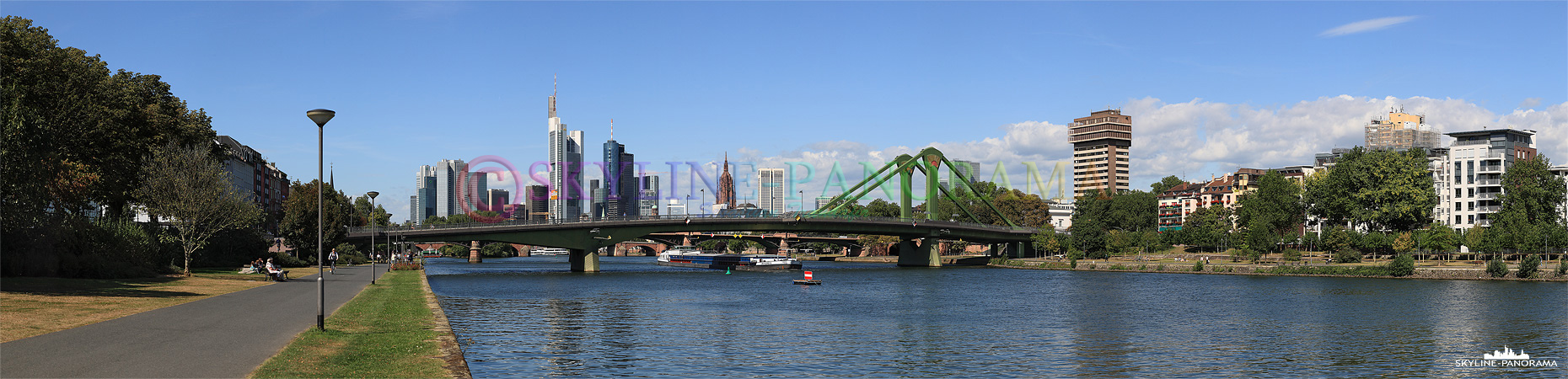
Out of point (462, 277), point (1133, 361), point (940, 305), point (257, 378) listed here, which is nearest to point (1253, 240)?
point (940, 305)

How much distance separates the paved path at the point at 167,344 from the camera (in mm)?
19594

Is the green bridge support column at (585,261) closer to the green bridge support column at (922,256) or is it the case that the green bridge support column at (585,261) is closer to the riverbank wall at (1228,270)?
the green bridge support column at (922,256)

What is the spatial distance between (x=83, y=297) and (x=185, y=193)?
112 ft

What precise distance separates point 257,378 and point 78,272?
39.0 metres

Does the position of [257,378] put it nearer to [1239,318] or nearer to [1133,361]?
[1133,361]

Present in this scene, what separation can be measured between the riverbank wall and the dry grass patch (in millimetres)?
88128

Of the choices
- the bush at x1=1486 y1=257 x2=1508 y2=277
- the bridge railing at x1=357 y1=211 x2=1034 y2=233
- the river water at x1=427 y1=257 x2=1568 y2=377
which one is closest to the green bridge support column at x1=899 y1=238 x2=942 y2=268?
the bridge railing at x1=357 y1=211 x2=1034 y2=233

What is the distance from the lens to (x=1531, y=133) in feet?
523

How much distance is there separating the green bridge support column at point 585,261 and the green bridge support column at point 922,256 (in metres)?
50.5

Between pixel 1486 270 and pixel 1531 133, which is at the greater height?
pixel 1531 133

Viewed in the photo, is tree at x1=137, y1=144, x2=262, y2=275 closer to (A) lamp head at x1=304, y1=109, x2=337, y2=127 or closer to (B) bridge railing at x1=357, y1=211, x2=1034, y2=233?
(B) bridge railing at x1=357, y1=211, x2=1034, y2=233

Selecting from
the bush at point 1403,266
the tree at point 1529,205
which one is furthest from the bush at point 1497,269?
the tree at point 1529,205

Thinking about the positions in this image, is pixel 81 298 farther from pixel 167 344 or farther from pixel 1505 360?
pixel 1505 360

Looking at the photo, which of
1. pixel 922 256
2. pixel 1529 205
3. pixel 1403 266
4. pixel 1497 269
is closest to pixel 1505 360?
pixel 1497 269
